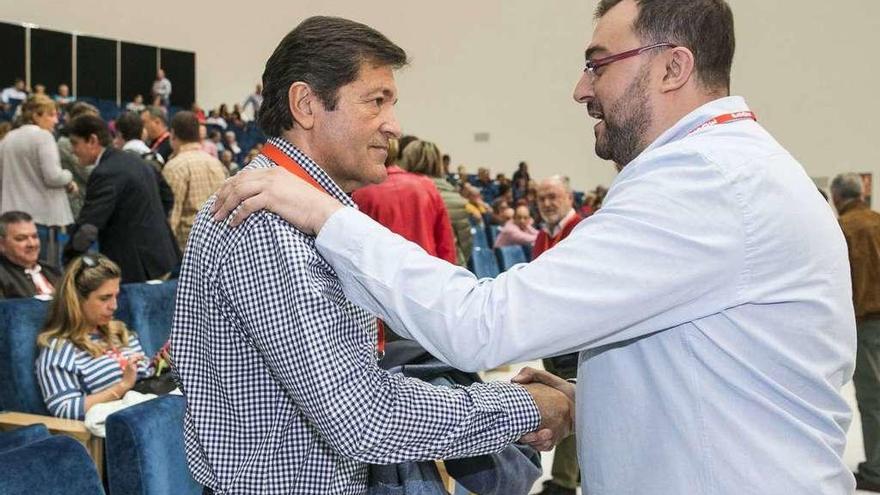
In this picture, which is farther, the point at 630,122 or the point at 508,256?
the point at 508,256

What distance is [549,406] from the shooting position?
4.64 feet

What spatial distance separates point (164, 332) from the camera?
3916 mm

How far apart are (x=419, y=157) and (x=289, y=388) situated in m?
3.23

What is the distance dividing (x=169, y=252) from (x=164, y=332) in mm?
1211

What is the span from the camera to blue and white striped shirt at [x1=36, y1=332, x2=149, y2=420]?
3.21 meters

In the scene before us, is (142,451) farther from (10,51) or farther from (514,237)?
(10,51)

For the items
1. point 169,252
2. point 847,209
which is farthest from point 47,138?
point 847,209

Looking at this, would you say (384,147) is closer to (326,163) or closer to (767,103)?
(326,163)

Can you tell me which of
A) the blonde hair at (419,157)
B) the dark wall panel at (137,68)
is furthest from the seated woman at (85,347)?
the dark wall panel at (137,68)

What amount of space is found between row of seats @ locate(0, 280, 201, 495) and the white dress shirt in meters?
0.68

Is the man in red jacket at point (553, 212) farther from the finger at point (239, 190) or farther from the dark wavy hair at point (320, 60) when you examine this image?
the finger at point (239, 190)

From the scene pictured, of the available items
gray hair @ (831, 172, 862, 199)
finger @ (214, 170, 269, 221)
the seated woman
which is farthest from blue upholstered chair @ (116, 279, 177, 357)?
gray hair @ (831, 172, 862, 199)

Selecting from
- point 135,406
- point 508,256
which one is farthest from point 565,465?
point 508,256

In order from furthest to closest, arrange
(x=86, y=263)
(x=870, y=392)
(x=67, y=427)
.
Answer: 1. (x=870, y=392)
2. (x=86, y=263)
3. (x=67, y=427)
